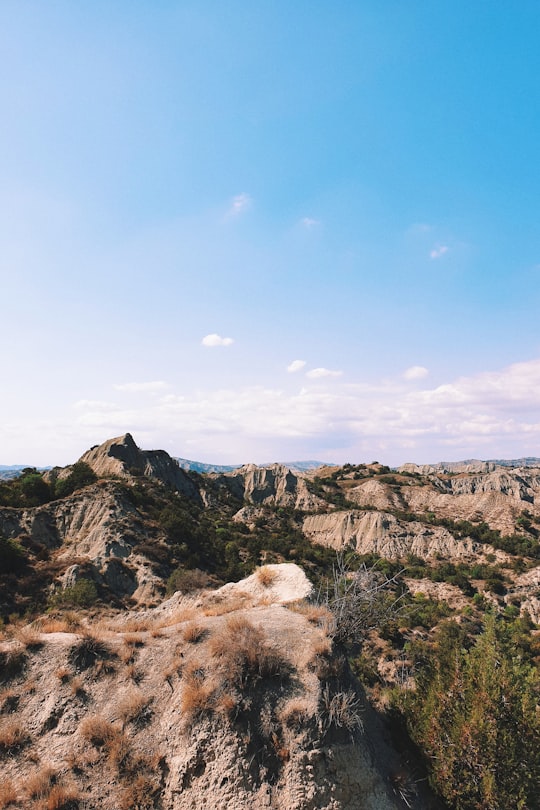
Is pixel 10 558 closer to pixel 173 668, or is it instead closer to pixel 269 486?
pixel 173 668

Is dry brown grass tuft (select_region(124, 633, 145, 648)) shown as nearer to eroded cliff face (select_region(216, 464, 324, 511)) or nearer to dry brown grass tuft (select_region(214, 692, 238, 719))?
dry brown grass tuft (select_region(214, 692, 238, 719))

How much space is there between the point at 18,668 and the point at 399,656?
38.8 m

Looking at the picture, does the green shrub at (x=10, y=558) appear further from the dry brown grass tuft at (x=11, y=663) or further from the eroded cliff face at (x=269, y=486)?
the eroded cliff face at (x=269, y=486)

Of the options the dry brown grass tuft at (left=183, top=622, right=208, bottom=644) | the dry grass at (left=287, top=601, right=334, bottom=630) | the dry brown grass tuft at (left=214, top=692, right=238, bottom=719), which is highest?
the dry grass at (left=287, top=601, right=334, bottom=630)

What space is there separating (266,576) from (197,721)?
8.07 metres

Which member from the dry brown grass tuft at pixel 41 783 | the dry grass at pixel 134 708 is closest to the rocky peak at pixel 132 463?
the dry grass at pixel 134 708

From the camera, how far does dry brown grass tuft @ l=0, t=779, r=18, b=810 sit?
Result: 29.7 feet

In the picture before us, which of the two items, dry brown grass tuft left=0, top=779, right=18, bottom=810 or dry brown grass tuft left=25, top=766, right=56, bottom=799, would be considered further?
dry brown grass tuft left=25, top=766, right=56, bottom=799

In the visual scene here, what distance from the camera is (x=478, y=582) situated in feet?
204

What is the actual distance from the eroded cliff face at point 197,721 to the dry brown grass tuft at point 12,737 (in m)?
0.04

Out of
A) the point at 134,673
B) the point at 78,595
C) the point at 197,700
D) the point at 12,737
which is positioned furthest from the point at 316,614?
the point at 78,595

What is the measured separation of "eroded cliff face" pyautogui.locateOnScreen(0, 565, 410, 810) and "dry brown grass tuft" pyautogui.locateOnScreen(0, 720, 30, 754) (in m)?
0.04

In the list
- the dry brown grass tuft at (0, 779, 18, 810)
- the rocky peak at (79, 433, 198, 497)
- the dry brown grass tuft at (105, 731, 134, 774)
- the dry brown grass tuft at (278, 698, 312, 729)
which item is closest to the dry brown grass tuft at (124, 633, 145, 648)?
the dry brown grass tuft at (105, 731, 134, 774)

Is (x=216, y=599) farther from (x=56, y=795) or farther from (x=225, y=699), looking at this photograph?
(x=56, y=795)
